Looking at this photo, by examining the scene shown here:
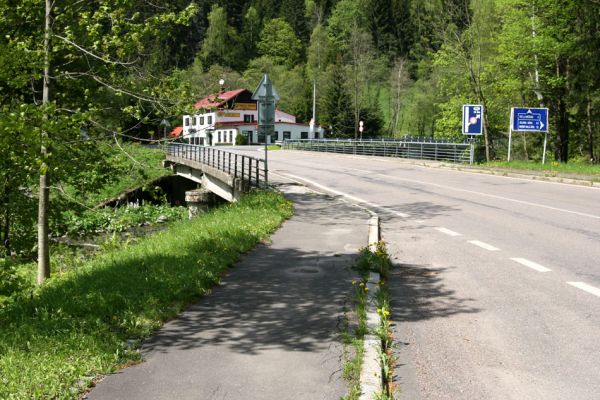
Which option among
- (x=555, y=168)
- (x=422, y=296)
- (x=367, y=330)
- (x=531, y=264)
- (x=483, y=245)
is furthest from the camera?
(x=555, y=168)

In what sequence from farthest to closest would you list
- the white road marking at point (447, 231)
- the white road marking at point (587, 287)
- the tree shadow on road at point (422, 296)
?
1. the white road marking at point (447, 231)
2. the white road marking at point (587, 287)
3. the tree shadow on road at point (422, 296)

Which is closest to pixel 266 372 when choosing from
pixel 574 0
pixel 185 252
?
pixel 185 252

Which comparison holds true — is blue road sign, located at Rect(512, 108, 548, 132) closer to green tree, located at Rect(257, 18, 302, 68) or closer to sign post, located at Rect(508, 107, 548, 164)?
sign post, located at Rect(508, 107, 548, 164)

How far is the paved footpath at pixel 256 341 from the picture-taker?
4527mm

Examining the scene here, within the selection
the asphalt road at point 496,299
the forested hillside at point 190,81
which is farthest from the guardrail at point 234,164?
the asphalt road at point 496,299

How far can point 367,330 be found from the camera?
5750 millimetres

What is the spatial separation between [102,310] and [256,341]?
6.33 ft

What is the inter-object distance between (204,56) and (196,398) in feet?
391

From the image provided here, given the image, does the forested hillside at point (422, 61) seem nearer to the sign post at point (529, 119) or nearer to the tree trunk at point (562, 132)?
the tree trunk at point (562, 132)

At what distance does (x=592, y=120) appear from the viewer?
131ft

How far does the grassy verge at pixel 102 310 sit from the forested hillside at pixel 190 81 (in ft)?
5.03

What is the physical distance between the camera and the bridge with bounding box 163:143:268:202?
843 inches

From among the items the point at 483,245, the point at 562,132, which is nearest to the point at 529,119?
the point at 562,132

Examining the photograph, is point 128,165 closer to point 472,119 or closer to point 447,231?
point 447,231
